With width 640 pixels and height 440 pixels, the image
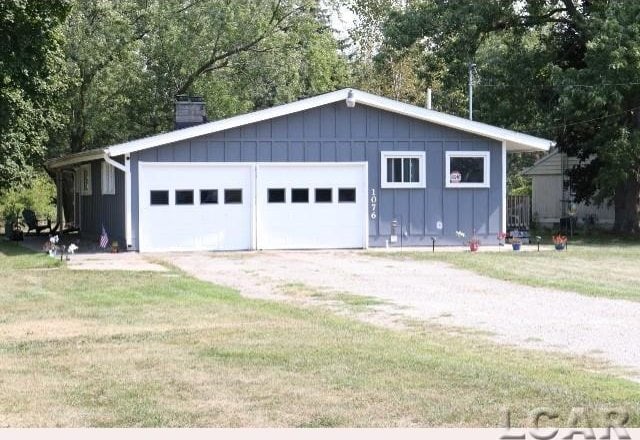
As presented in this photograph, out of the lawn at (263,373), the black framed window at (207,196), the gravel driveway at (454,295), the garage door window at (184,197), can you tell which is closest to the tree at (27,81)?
the garage door window at (184,197)

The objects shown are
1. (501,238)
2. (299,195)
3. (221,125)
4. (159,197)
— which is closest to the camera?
(221,125)

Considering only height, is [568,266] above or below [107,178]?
below

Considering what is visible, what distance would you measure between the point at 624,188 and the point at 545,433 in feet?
91.0

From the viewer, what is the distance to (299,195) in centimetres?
2522

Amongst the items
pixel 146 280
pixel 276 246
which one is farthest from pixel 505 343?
pixel 276 246

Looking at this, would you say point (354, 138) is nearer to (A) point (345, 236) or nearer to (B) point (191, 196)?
(A) point (345, 236)

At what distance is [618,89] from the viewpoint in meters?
28.4

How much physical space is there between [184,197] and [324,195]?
3455mm

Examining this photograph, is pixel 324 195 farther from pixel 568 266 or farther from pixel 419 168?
pixel 568 266

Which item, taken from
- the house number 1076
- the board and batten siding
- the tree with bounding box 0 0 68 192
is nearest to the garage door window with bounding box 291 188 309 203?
the board and batten siding

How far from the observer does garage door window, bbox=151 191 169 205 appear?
2431cm

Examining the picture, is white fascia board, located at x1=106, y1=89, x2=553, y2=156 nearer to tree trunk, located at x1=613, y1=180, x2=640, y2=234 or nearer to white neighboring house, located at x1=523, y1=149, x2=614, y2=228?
tree trunk, located at x1=613, y1=180, x2=640, y2=234

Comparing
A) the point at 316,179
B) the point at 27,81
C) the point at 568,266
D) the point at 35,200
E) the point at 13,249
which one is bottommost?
the point at 568,266

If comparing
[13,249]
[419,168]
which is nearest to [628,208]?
[419,168]
